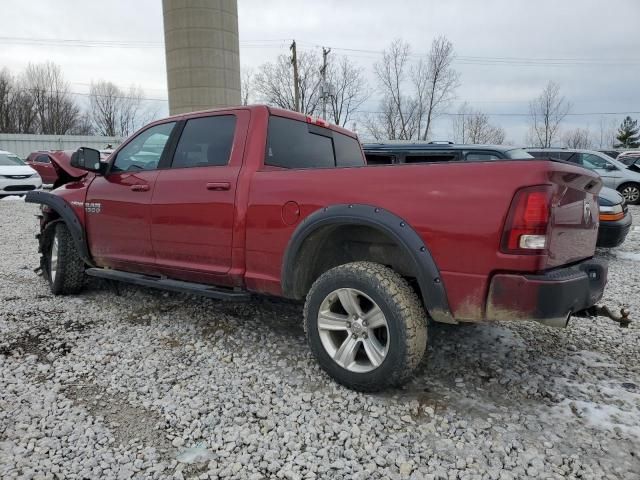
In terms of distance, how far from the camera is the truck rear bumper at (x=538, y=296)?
2.24 meters

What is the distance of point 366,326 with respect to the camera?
2748mm

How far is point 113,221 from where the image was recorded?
13.7ft

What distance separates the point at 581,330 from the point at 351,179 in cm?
264

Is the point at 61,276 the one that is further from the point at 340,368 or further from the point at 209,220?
the point at 340,368

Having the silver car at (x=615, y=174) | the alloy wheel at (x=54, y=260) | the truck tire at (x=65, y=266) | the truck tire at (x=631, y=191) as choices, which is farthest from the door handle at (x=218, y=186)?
the truck tire at (x=631, y=191)

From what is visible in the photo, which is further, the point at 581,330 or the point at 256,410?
the point at 581,330

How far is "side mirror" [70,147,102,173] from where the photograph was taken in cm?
413

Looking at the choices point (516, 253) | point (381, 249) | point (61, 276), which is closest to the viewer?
point (516, 253)

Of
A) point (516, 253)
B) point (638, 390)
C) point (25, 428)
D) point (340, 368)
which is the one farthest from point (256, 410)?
point (638, 390)

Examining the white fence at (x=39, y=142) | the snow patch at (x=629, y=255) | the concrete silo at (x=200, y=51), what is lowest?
the snow patch at (x=629, y=255)

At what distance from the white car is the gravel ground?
41.9 ft

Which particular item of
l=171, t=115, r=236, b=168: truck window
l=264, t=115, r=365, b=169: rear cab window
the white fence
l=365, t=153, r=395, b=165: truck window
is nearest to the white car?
l=365, t=153, r=395, b=165: truck window

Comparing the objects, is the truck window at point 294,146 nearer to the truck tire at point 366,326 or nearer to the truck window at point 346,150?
the truck window at point 346,150

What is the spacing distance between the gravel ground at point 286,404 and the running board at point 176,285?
40 cm
